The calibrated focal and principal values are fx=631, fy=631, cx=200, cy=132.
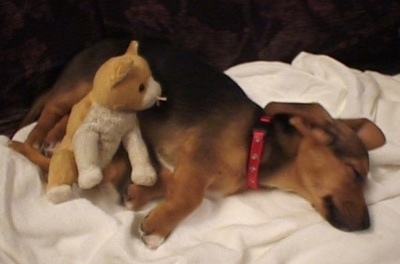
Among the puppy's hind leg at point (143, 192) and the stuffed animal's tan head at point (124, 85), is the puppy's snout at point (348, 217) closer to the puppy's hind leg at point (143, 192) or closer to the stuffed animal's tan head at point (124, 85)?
the puppy's hind leg at point (143, 192)

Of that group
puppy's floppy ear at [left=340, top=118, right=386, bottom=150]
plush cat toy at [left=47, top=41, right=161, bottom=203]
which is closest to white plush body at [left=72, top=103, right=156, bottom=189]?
plush cat toy at [left=47, top=41, right=161, bottom=203]

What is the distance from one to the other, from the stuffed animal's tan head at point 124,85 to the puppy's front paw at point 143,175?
156 millimetres

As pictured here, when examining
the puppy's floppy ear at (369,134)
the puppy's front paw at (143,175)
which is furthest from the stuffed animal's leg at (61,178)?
the puppy's floppy ear at (369,134)

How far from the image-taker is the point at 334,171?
1.64 metres

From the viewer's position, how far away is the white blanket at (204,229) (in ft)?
5.04

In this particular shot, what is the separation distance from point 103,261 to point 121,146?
0.36 metres

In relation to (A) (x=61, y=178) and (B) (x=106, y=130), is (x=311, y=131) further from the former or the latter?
(A) (x=61, y=178)

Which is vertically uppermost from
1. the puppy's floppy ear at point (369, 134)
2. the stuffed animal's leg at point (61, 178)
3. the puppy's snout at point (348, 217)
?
the stuffed animal's leg at point (61, 178)

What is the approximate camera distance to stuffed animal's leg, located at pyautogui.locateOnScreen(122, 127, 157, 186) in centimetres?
165

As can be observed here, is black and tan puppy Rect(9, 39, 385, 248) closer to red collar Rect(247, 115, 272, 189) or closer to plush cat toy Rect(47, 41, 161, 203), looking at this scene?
red collar Rect(247, 115, 272, 189)

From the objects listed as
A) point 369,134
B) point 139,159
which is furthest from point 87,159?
point 369,134

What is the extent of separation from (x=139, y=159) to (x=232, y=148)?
261mm

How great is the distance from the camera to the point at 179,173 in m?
1.71

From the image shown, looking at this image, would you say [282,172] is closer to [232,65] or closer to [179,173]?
[179,173]
